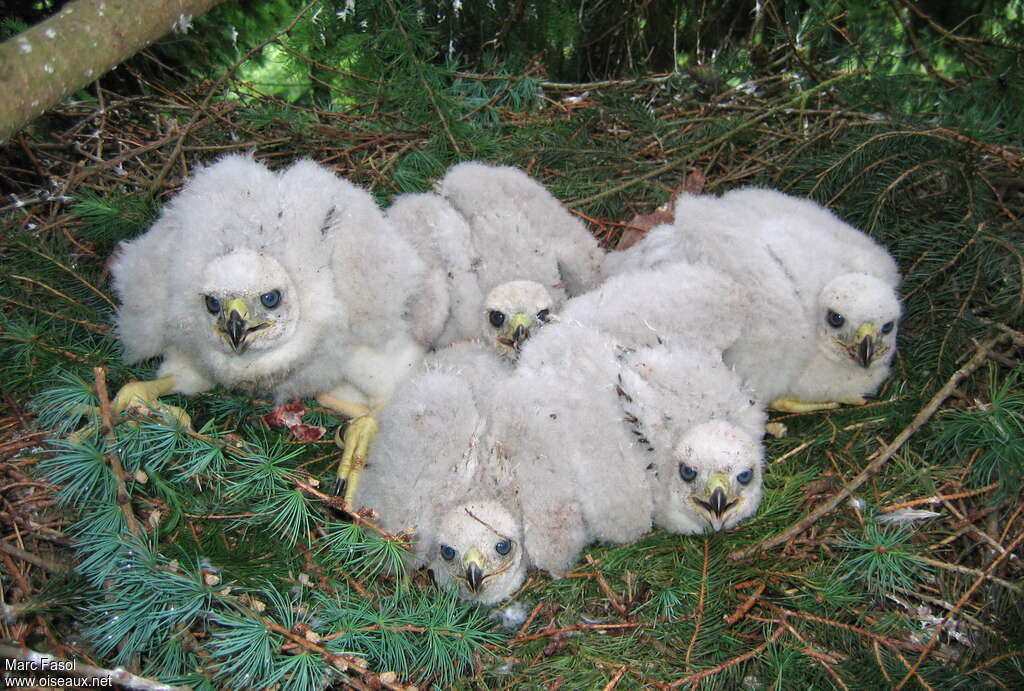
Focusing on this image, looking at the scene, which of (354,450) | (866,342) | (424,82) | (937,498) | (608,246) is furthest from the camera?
(608,246)

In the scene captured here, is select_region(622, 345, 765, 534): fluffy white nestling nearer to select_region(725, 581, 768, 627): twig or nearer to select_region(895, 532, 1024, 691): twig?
select_region(725, 581, 768, 627): twig

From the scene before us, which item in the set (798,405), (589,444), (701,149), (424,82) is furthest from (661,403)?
(424,82)

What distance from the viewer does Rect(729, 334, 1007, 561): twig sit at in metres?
2.86

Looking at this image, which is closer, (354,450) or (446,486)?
(446,486)

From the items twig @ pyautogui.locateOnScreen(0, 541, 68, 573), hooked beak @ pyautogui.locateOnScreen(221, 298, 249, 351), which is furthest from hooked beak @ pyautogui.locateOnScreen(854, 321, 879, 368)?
twig @ pyautogui.locateOnScreen(0, 541, 68, 573)

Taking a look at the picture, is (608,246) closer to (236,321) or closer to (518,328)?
(518,328)

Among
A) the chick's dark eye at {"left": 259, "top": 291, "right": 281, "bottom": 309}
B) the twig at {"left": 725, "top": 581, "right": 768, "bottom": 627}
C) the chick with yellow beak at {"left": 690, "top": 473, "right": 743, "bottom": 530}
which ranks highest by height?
the chick's dark eye at {"left": 259, "top": 291, "right": 281, "bottom": 309}

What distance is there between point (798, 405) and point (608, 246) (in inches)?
50.3

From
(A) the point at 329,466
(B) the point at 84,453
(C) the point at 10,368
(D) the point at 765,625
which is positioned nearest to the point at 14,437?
(C) the point at 10,368

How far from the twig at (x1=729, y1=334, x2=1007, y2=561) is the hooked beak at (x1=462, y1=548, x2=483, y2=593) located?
89 cm

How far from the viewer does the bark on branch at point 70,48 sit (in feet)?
7.58

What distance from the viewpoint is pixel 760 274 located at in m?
3.27

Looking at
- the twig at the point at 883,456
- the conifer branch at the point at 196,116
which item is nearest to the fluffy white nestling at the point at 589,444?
the twig at the point at 883,456

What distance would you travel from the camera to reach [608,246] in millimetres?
4215
